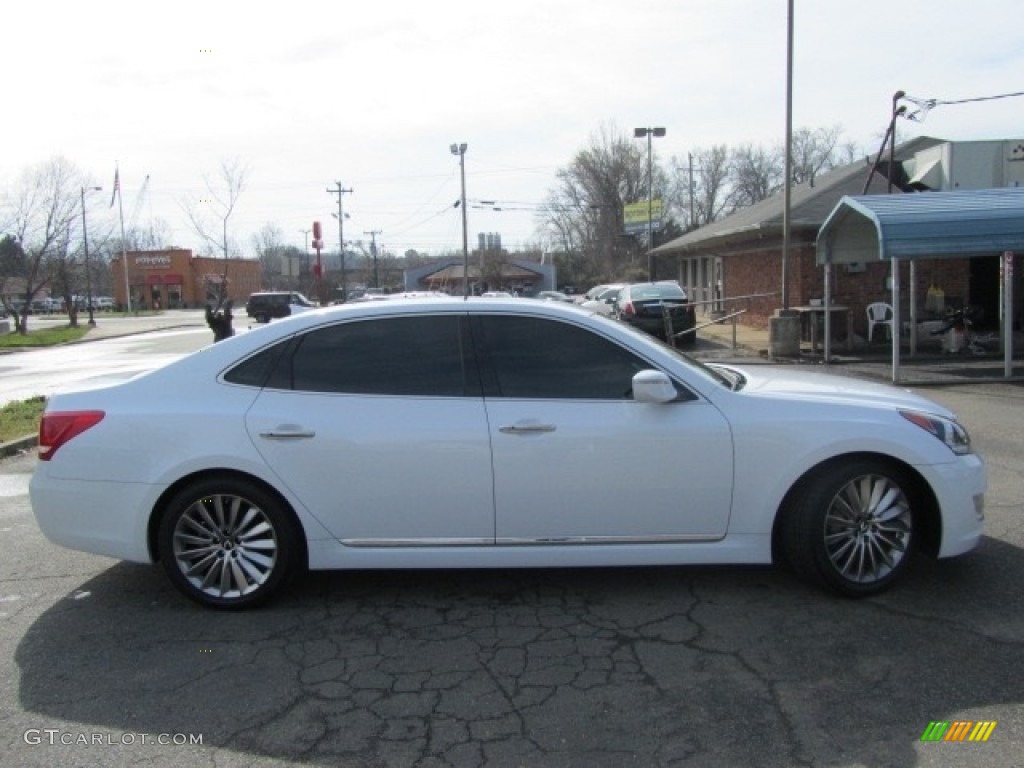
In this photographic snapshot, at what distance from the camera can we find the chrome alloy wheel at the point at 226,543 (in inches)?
168

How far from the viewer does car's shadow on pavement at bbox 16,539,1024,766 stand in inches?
123

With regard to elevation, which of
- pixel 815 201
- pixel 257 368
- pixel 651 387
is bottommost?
pixel 651 387

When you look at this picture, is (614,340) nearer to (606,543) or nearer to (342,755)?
(606,543)

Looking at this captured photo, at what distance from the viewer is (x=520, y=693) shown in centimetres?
345

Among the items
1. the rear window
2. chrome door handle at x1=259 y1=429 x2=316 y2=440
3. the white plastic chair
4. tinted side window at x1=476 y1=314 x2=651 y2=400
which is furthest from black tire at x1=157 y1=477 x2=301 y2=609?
the rear window

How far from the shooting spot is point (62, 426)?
4309 millimetres

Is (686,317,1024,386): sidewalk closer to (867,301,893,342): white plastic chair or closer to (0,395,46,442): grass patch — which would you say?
(867,301,893,342): white plastic chair

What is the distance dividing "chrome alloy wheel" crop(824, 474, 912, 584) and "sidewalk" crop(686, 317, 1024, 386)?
32.0 ft

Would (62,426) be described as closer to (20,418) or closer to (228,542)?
(228,542)

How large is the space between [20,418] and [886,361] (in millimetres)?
14612

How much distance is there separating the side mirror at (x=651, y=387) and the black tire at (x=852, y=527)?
859mm

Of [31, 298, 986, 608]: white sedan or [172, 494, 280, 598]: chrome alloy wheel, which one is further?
[172, 494, 280, 598]: chrome alloy wheel

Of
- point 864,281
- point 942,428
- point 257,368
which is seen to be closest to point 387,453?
point 257,368

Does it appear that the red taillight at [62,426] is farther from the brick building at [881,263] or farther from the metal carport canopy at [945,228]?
the brick building at [881,263]
